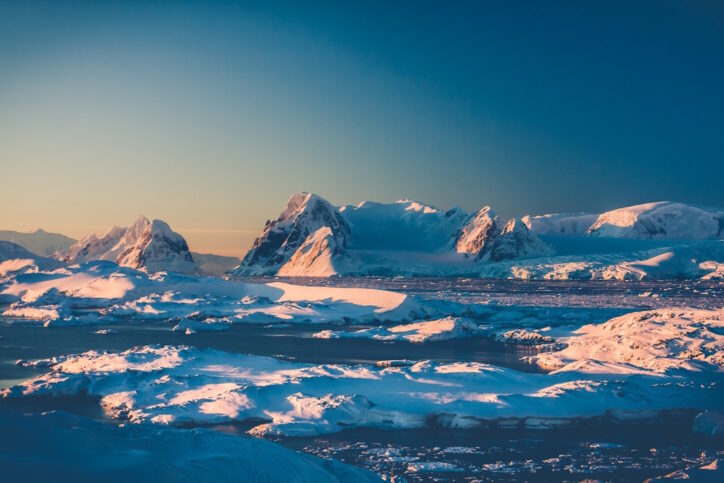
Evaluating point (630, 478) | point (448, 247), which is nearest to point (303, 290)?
point (630, 478)

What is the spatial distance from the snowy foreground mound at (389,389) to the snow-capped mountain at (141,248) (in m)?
138

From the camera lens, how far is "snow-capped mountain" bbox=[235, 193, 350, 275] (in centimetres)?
17650

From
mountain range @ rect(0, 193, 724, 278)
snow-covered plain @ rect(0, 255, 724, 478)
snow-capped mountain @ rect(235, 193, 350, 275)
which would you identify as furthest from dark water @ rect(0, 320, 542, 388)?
snow-capped mountain @ rect(235, 193, 350, 275)

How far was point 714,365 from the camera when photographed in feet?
72.0

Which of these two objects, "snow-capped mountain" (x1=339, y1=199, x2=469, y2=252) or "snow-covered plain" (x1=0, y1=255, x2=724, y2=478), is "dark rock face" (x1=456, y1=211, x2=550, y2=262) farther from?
"snow-covered plain" (x1=0, y1=255, x2=724, y2=478)

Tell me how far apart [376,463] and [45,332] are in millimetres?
35963

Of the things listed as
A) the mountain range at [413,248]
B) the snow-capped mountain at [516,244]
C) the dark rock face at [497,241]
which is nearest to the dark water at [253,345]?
the mountain range at [413,248]

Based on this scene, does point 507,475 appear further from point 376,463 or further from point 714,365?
point 714,365

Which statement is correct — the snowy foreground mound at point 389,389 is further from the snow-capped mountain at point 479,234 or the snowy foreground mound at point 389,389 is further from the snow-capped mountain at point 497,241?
the snow-capped mountain at point 479,234

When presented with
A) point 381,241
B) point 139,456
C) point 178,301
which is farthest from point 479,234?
point 139,456

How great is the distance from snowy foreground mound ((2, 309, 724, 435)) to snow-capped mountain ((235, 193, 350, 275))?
460ft

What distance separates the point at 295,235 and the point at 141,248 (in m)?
41.4

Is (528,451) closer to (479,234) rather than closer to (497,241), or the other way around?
(497,241)

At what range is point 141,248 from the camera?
539 feet
